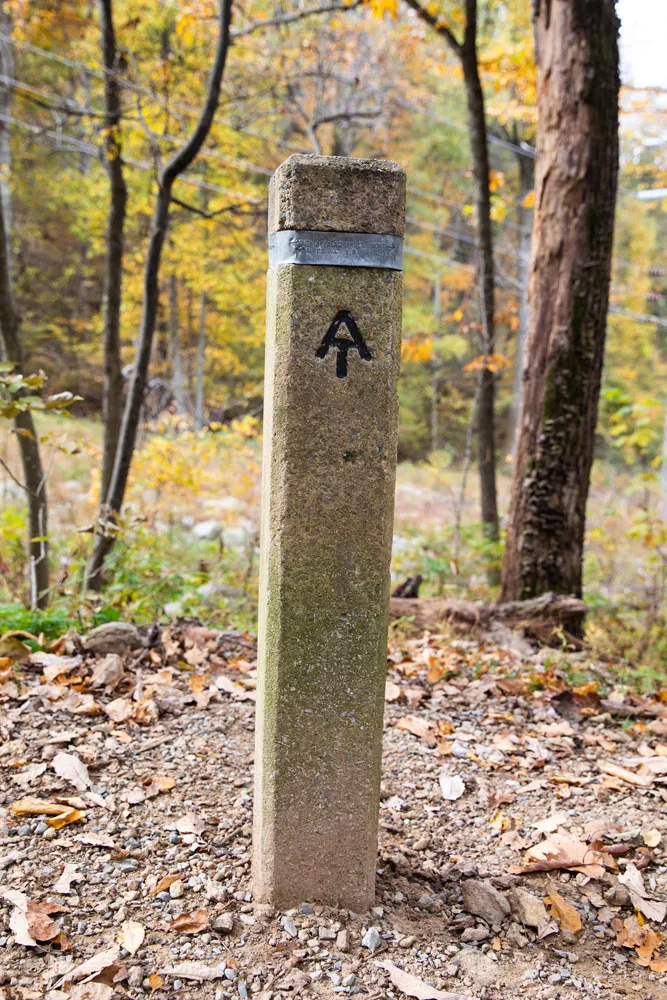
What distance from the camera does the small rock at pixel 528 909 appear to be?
228 centimetres

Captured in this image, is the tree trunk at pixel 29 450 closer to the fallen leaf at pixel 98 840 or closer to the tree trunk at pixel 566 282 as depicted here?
the fallen leaf at pixel 98 840

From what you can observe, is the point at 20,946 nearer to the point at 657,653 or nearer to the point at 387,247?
the point at 387,247

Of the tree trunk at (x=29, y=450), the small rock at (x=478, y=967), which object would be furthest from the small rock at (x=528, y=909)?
the tree trunk at (x=29, y=450)

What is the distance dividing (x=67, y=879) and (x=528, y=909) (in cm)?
144

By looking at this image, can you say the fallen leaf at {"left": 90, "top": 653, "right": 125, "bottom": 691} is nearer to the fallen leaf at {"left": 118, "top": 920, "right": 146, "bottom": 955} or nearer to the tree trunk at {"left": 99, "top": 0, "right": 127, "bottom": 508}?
the fallen leaf at {"left": 118, "top": 920, "right": 146, "bottom": 955}

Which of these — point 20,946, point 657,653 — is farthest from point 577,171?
point 20,946

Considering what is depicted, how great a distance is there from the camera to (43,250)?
814 inches

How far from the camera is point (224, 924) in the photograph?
2096mm

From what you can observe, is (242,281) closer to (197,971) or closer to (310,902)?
(310,902)

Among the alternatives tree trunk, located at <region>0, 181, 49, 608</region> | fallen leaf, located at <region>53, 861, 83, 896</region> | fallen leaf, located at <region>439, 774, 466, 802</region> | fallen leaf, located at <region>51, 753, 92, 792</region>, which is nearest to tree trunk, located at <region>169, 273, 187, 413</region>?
tree trunk, located at <region>0, 181, 49, 608</region>

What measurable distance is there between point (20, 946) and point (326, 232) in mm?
2064

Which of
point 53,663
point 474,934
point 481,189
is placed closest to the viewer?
point 474,934

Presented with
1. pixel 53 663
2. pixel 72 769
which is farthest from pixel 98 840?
pixel 53 663

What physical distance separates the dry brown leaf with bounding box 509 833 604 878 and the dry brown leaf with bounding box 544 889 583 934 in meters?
0.13
